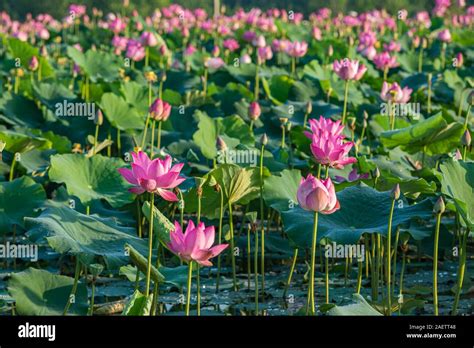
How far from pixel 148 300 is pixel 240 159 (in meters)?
1.63

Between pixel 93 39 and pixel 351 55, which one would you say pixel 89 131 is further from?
pixel 93 39

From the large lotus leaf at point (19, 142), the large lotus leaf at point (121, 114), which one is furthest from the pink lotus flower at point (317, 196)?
the large lotus leaf at point (121, 114)

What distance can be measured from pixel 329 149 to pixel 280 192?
0.36 meters

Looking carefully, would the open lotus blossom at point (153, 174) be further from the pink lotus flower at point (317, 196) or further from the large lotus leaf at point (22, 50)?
the large lotus leaf at point (22, 50)

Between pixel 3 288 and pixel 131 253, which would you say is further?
pixel 3 288

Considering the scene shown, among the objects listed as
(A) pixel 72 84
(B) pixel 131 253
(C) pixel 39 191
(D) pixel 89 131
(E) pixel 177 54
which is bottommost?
(B) pixel 131 253

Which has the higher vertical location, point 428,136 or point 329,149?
point 428,136

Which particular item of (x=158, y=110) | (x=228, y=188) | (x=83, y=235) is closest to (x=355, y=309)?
(x=83, y=235)

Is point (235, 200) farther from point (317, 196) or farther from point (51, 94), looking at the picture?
point (51, 94)

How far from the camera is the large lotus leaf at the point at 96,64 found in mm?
6637

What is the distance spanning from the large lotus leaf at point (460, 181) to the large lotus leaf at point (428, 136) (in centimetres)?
62

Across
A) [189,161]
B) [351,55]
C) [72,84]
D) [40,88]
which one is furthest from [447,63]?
[189,161]

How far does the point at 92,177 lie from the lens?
3.68 meters

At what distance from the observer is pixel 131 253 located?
2539 millimetres
